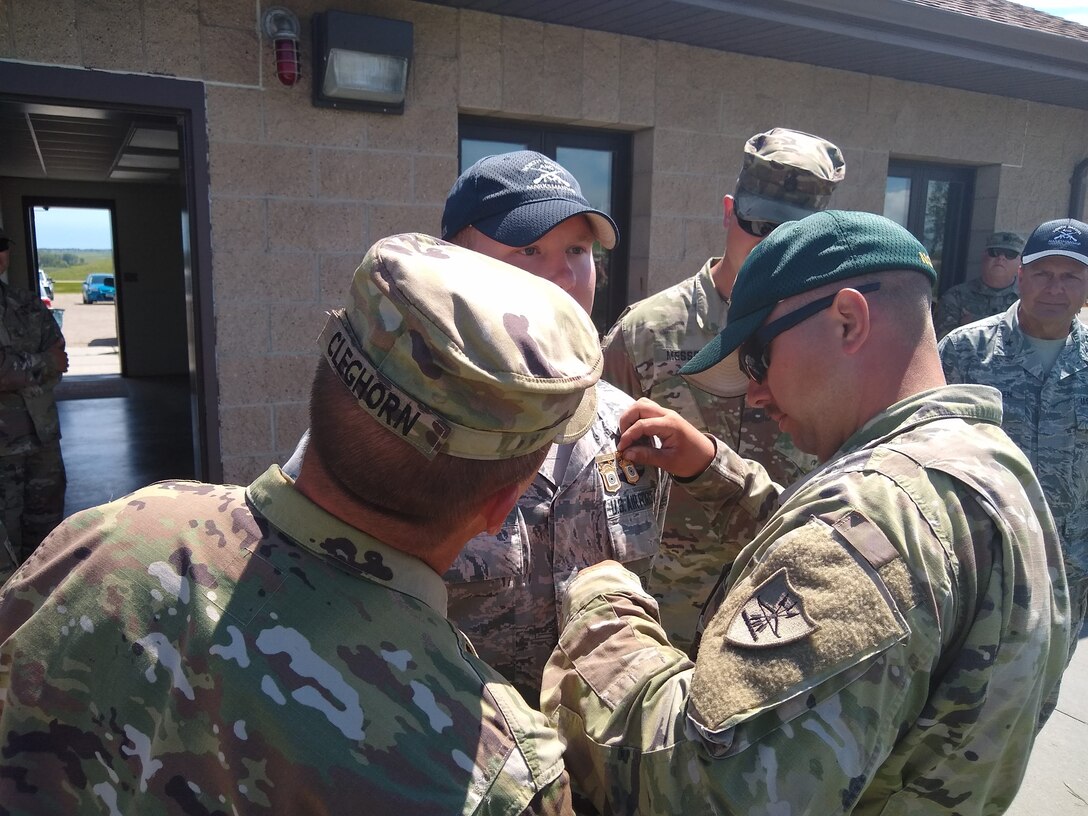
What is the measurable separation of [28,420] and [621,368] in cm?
380

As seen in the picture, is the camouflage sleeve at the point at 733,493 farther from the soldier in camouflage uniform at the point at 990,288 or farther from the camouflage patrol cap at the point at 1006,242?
the camouflage patrol cap at the point at 1006,242

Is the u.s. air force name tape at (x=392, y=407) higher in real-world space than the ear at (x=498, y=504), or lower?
higher


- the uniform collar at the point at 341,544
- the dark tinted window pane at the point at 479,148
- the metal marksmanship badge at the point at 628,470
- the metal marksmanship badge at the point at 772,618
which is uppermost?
the dark tinted window pane at the point at 479,148

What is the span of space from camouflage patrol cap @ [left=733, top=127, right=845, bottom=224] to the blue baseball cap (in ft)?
3.26

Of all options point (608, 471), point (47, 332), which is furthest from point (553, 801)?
point (47, 332)

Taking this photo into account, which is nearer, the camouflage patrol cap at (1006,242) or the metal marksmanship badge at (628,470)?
the metal marksmanship badge at (628,470)

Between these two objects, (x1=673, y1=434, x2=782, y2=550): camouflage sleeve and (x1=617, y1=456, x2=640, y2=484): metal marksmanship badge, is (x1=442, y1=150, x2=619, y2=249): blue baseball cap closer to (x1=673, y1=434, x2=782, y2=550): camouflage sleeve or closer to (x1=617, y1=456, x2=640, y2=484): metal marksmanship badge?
(x1=617, y1=456, x2=640, y2=484): metal marksmanship badge

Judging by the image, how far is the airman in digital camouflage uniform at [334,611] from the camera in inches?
30.8

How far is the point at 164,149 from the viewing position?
8.75m

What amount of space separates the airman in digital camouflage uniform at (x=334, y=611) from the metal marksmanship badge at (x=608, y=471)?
2.44ft

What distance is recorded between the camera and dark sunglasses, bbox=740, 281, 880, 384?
1.24 metres

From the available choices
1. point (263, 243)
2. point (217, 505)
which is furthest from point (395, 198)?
point (217, 505)

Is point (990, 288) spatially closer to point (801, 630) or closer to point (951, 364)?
point (951, 364)

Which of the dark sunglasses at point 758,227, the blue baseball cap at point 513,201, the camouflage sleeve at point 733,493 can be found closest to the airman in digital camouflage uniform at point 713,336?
the dark sunglasses at point 758,227
